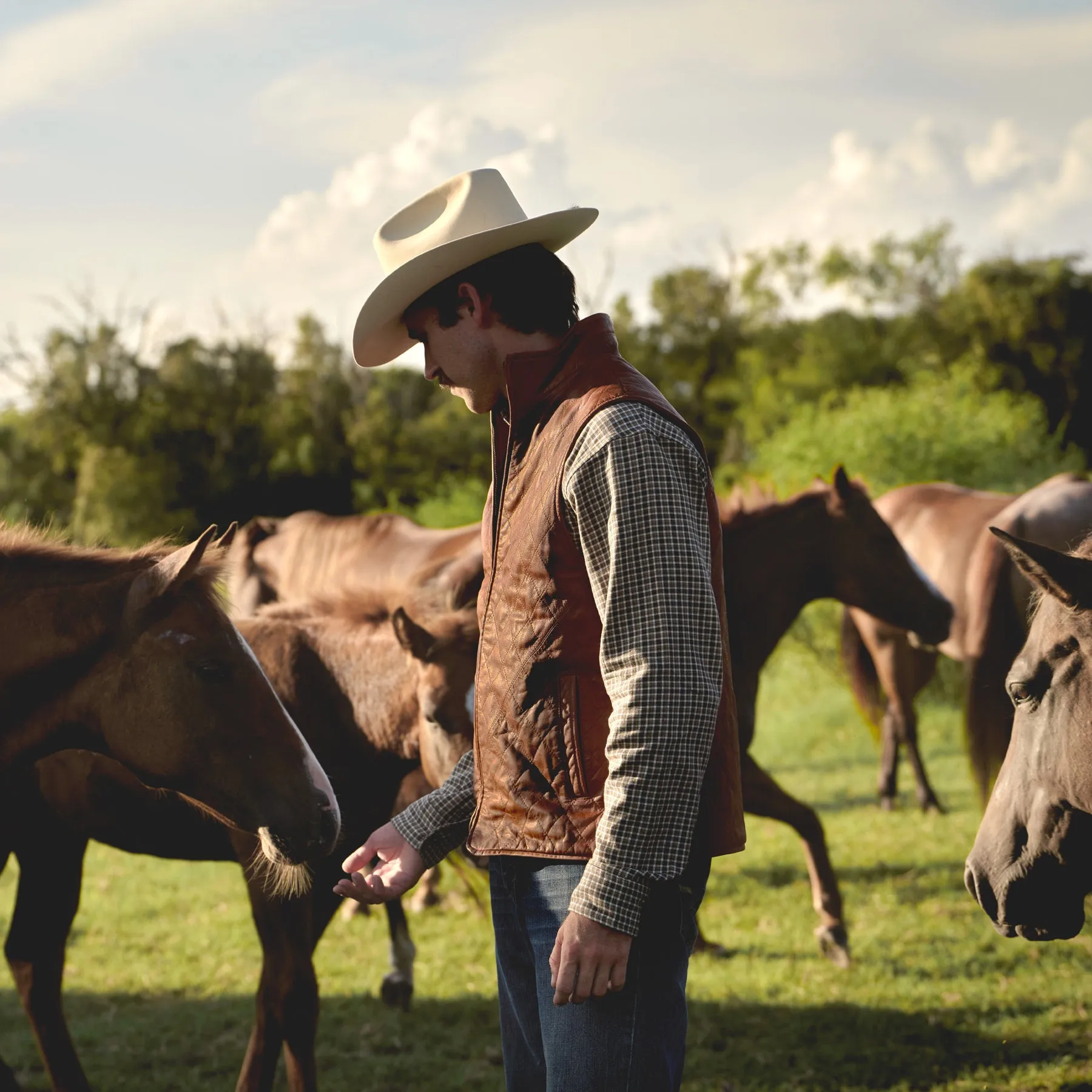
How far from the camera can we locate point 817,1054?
4.58 m

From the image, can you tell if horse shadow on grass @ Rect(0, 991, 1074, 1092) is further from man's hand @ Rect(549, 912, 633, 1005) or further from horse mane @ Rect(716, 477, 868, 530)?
man's hand @ Rect(549, 912, 633, 1005)

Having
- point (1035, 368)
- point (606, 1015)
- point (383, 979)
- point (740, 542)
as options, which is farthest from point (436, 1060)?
point (1035, 368)

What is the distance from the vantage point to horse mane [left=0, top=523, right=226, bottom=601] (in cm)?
294

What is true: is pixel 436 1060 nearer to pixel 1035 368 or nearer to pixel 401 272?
pixel 401 272

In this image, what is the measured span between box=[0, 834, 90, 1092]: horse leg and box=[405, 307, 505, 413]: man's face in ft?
10.4

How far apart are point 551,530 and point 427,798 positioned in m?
0.74

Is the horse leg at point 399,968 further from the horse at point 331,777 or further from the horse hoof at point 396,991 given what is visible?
the horse at point 331,777

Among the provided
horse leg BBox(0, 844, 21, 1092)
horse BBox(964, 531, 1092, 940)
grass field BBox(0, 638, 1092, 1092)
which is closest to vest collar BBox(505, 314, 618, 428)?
horse BBox(964, 531, 1092, 940)

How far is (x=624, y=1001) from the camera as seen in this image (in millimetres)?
1809

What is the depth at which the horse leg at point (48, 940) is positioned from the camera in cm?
425

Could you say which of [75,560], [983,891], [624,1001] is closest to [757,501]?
[983,891]

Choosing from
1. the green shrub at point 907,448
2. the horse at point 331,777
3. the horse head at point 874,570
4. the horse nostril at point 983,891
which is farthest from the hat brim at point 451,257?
the green shrub at point 907,448

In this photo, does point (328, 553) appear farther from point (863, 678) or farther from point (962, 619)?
point (962, 619)

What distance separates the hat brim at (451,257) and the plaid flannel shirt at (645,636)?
467 millimetres
